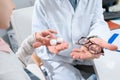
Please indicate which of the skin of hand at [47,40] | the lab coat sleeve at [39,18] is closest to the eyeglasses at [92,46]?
the skin of hand at [47,40]

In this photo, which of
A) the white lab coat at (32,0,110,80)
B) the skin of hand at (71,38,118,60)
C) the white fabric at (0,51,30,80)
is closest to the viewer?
the white fabric at (0,51,30,80)

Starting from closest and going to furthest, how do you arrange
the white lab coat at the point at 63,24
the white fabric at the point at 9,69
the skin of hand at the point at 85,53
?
1. the white fabric at the point at 9,69
2. the skin of hand at the point at 85,53
3. the white lab coat at the point at 63,24

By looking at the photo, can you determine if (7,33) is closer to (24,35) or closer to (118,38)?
(24,35)

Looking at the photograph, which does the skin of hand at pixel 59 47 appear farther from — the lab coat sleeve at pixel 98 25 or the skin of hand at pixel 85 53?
the lab coat sleeve at pixel 98 25

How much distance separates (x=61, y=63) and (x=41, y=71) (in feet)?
0.39

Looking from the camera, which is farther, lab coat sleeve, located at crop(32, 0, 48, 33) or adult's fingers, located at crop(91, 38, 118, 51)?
lab coat sleeve, located at crop(32, 0, 48, 33)

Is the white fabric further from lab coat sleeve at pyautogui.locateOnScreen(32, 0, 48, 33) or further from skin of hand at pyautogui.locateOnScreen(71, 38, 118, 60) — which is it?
lab coat sleeve at pyautogui.locateOnScreen(32, 0, 48, 33)

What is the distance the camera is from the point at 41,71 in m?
1.26

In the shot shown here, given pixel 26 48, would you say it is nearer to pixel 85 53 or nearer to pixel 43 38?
pixel 43 38

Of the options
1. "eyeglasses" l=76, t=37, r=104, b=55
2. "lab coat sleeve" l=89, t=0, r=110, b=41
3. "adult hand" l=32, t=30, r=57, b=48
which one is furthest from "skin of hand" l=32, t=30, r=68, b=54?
"lab coat sleeve" l=89, t=0, r=110, b=41

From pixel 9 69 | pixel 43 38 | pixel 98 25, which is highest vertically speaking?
pixel 9 69

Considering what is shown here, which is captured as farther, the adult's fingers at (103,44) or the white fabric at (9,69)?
the adult's fingers at (103,44)

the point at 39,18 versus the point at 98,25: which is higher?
the point at 39,18

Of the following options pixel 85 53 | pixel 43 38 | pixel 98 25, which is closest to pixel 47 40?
pixel 43 38
